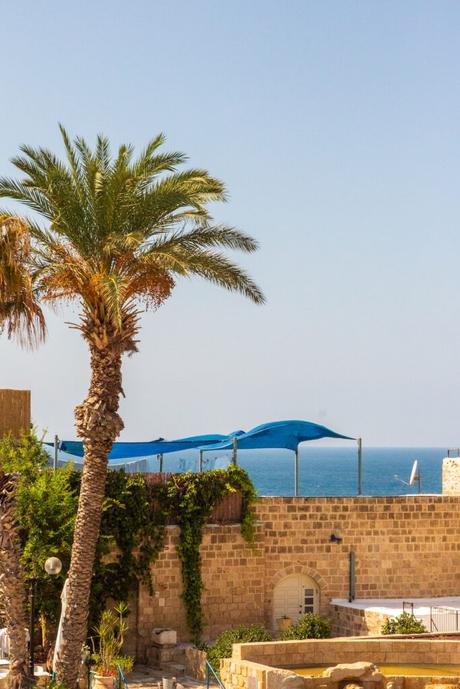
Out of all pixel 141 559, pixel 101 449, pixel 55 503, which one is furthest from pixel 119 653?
pixel 101 449

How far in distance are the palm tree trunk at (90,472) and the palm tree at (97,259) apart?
20 millimetres

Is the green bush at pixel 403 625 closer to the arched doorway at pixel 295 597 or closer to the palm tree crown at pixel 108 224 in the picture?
the arched doorway at pixel 295 597

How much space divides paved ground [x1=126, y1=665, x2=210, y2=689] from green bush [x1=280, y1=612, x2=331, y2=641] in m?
3.39

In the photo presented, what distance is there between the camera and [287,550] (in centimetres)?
2747

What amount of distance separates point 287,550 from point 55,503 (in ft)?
21.8

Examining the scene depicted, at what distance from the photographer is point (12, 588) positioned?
777 inches

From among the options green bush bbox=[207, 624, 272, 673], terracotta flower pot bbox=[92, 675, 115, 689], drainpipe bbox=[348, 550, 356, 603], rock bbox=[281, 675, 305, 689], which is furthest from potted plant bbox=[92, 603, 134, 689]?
drainpipe bbox=[348, 550, 356, 603]

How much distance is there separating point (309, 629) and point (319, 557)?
7.85 feet

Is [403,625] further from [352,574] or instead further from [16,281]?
[16,281]

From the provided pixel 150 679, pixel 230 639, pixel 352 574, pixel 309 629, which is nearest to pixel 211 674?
pixel 150 679

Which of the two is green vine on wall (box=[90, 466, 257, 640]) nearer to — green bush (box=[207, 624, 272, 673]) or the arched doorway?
green bush (box=[207, 624, 272, 673])

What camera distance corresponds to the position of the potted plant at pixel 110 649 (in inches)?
834

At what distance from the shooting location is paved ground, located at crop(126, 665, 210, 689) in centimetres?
2219

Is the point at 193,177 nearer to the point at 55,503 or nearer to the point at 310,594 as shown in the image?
the point at 55,503
